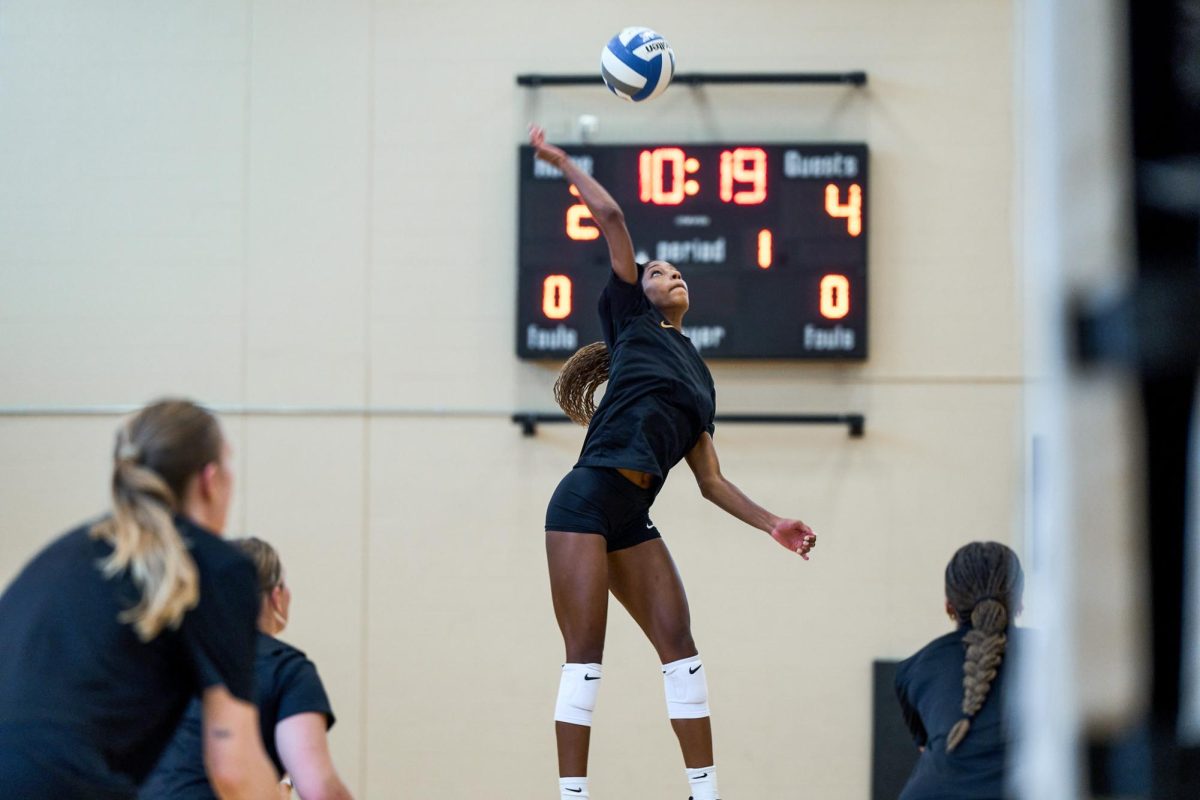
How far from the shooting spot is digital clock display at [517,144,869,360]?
5.21m

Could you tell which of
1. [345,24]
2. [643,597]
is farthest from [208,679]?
[345,24]

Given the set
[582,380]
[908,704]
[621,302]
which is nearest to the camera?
[908,704]

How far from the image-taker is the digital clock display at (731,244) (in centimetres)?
521

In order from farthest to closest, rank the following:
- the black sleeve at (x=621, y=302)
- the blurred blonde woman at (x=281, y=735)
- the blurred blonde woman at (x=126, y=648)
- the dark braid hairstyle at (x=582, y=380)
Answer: the dark braid hairstyle at (x=582, y=380) < the black sleeve at (x=621, y=302) < the blurred blonde woman at (x=281, y=735) < the blurred blonde woman at (x=126, y=648)

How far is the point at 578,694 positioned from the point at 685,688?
0.27 m

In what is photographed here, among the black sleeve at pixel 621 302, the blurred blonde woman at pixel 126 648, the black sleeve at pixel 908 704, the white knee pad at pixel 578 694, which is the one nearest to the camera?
the blurred blonde woman at pixel 126 648

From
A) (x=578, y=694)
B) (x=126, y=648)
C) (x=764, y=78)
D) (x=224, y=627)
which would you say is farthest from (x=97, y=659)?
(x=764, y=78)

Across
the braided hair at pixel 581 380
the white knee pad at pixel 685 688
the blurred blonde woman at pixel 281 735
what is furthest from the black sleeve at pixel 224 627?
the braided hair at pixel 581 380

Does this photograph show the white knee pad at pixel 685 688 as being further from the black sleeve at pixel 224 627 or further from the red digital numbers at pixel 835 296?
the red digital numbers at pixel 835 296

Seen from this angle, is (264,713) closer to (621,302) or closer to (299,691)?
(299,691)

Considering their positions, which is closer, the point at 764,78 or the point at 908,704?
the point at 908,704

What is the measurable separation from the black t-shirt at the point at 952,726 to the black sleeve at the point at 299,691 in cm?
109

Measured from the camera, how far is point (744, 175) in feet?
17.3

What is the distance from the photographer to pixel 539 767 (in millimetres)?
5504
